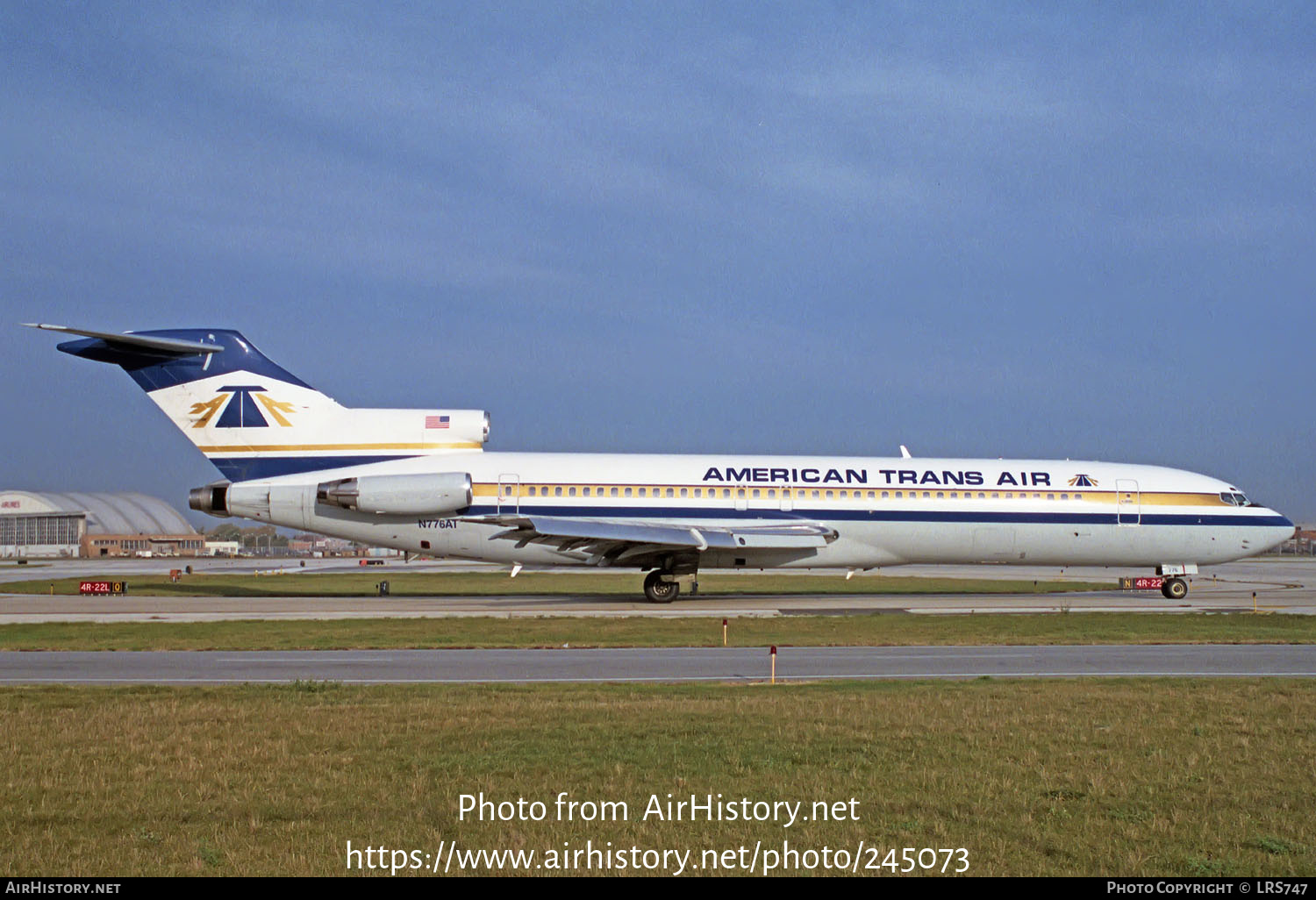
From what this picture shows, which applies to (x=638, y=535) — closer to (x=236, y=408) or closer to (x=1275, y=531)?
(x=236, y=408)

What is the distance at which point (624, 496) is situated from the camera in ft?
101

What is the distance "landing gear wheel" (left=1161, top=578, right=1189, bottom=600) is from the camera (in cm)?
3314

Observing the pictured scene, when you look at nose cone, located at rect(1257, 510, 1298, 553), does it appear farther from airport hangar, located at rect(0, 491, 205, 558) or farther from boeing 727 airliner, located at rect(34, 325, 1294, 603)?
airport hangar, located at rect(0, 491, 205, 558)

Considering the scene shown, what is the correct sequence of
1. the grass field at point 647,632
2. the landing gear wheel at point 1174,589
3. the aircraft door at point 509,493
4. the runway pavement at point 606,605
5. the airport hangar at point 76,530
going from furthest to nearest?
the airport hangar at point 76,530, the landing gear wheel at point 1174,589, the aircraft door at point 509,493, the runway pavement at point 606,605, the grass field at point 647,632

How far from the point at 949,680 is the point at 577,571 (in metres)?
40.7

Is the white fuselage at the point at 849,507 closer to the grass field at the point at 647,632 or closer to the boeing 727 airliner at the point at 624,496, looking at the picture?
the boeing 727 airliner at the point at 624,496

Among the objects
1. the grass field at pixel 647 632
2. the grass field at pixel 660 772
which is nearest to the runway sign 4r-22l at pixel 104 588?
the grass field at pixel 647 632

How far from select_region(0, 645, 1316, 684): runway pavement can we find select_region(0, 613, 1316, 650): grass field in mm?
944

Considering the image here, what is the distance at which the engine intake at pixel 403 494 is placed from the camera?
3006 cm

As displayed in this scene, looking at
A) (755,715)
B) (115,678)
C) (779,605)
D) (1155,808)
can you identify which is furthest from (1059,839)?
(779,605)

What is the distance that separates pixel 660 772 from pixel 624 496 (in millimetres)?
22150

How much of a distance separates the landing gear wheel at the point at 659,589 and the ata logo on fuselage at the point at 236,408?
11365 mm

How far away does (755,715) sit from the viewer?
1134cm

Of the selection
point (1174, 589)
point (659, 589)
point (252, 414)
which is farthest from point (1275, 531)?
point (252, 414)
